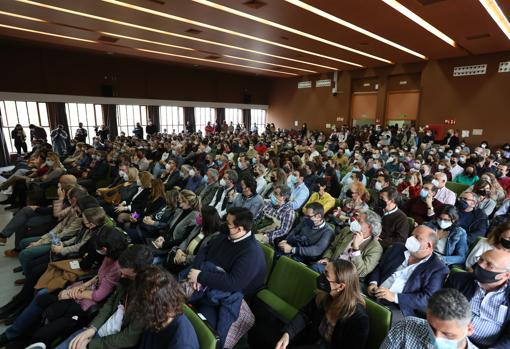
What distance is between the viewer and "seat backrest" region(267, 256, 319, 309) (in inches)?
94.6

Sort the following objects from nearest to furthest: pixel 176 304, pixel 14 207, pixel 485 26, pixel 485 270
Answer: pixel 176 304 → pixel 485 270 → pixel 14 207 → pixel 485 26

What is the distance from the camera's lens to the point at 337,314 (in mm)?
1818

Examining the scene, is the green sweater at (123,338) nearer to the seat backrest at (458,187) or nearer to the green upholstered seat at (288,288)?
the green upholstered seat at (288,288)

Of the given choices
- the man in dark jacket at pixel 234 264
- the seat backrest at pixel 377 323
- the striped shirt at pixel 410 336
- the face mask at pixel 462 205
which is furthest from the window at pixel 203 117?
the striped shirt at pixel 410 336

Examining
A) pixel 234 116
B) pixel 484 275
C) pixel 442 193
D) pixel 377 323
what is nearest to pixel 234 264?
pixel 377 323

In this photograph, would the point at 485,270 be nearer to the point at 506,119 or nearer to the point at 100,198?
the point at 100,198

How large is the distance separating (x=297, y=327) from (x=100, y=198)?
16.1 ft

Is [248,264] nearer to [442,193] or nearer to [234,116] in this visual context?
[442,193]

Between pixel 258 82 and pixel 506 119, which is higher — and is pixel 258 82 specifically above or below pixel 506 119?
above

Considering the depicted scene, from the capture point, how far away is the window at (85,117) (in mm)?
14211

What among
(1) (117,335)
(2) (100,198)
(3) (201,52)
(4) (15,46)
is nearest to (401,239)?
(1) (117,335)

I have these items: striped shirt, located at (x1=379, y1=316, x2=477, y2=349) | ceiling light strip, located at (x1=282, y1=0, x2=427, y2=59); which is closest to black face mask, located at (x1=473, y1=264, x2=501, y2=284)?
striped shirt, located at (x1=379, y1=316, x2=477, y2=349)

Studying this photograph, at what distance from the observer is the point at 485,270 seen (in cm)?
185

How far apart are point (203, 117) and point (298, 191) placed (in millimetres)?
15594
